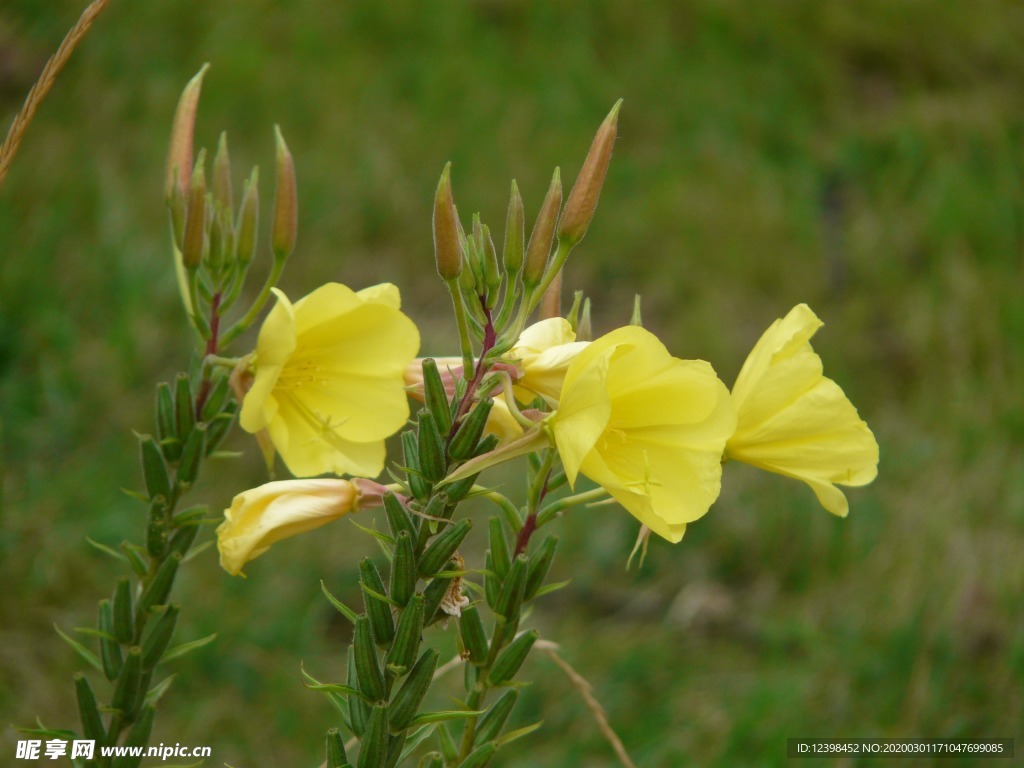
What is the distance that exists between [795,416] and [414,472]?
30 cm

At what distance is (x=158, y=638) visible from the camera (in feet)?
2.79

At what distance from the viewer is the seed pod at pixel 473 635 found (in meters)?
0.73

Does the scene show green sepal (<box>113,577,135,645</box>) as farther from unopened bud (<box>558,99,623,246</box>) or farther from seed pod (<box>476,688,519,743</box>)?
unopened bud (<box>558,99,623,246</box>)

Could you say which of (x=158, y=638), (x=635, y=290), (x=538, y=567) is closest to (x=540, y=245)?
(x=538, y=567)

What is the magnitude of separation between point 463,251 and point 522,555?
0.23 m

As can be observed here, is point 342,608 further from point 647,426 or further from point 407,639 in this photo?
point 647,426

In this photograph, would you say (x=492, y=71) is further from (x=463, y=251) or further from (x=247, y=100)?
(x=463, y=251)

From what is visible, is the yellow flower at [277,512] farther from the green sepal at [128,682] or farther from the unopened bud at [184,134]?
the unopened bud at [184,134]

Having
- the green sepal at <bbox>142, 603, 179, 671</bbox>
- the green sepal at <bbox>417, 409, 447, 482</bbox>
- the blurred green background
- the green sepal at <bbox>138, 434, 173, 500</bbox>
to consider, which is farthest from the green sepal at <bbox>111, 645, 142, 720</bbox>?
the blurred green background

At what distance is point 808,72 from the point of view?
4.09m

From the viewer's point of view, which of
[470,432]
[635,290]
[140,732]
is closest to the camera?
[470,432]

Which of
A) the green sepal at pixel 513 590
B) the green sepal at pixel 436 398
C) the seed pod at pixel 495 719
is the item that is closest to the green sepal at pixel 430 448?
the green sepal at pixel 436 398

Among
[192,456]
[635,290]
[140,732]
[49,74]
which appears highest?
[49,74]

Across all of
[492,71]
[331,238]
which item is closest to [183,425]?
[331,238]
